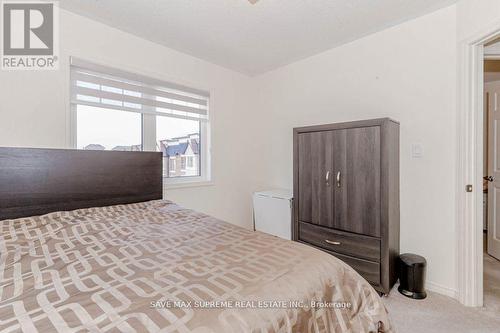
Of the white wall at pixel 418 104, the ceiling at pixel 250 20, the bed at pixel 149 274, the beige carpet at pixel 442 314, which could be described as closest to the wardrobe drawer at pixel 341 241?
the beige carpet at pixel 442 314

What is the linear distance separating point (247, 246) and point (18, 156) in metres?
1.71

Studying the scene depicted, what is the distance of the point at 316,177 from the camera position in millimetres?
2354

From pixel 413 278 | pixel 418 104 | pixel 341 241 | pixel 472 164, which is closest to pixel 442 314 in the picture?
pixel 413 278

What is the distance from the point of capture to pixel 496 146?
272 centimetres

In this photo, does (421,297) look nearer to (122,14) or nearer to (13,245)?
(13,245)

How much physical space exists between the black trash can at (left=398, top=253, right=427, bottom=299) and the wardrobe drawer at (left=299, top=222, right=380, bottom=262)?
261 mm

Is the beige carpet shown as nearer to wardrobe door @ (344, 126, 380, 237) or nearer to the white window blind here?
wardrobe door @ (344, 126, 380, 237)

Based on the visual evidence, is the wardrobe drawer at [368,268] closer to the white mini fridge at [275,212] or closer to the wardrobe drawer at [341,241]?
the wardrobe drawer at [341,241]

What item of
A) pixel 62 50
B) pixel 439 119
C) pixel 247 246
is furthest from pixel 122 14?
pixel 439 119

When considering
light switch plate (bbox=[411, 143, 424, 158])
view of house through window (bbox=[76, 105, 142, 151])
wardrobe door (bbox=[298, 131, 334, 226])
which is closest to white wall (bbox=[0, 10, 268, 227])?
view of house through window (bbox=[76, 105, 142, 151])

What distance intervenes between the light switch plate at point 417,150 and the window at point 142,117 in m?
2.18

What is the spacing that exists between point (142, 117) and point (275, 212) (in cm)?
182

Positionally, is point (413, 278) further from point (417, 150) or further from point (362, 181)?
point (417, 150)

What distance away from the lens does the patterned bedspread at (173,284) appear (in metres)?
→ 0.65
